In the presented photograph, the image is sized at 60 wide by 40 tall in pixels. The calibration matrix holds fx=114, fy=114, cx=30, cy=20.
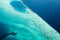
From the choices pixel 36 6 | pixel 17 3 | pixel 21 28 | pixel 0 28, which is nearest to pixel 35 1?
pixel 36 6

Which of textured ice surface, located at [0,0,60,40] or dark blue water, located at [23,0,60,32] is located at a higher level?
dark blue water, located at [23,0,60,32]

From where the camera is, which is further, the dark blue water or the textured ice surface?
the dark blue water

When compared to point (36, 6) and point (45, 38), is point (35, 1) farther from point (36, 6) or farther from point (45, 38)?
point (45, 38)

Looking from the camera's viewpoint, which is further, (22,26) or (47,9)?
(47,9)

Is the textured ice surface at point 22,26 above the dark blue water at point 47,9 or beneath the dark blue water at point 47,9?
beneath

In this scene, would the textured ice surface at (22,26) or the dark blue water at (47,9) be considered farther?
the dark blue water at (47,9)
